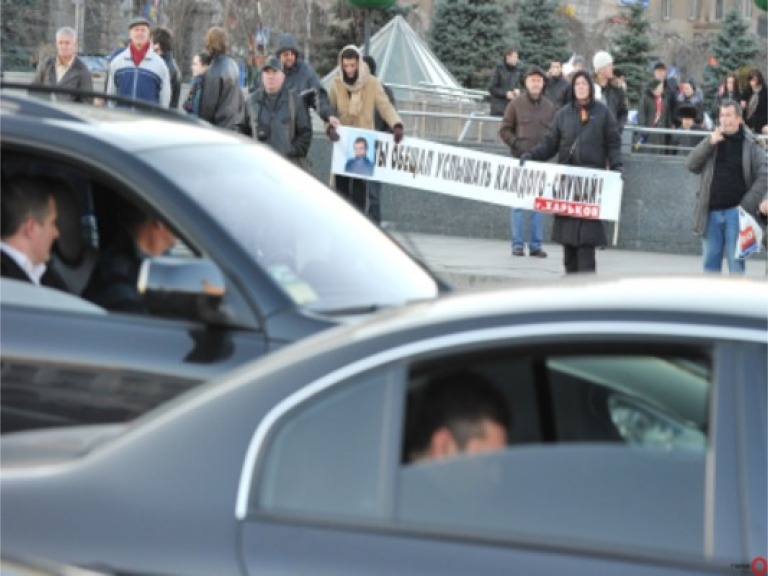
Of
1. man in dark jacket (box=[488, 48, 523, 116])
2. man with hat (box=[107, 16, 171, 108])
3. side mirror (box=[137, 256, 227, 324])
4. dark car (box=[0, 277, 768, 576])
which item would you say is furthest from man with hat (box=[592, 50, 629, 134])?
dark car (box=[0, 277, 768, 576])

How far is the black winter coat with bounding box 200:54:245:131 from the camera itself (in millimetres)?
17938

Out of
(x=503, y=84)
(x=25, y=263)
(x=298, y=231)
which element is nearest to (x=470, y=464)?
(x=298, y=231)

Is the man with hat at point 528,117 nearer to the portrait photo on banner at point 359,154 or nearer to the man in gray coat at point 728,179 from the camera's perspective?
the portrait photo on banner at point 359,154

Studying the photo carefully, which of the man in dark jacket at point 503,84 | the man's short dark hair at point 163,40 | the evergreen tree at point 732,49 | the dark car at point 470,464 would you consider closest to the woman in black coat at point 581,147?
the man's short dark hair at point 163,40

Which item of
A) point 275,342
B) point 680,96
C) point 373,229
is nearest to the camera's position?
point 275,342

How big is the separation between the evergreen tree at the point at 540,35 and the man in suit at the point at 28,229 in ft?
133

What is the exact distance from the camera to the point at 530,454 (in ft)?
12.2

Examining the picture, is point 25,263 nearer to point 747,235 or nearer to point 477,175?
point 747,235

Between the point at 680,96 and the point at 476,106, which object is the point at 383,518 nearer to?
the point at 680,96

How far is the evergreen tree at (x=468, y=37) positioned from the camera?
1778 inches

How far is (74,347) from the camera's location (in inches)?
233

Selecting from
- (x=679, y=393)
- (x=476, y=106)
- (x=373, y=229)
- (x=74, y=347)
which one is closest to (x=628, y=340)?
(x=679, y=393)

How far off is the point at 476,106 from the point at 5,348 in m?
27.8

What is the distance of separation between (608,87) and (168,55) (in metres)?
4.65
